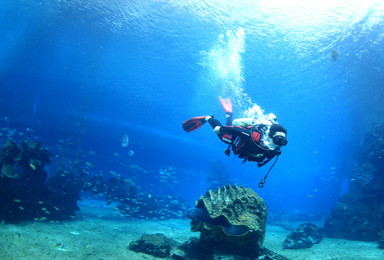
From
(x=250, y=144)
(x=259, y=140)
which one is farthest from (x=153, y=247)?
(x=259, y=140)

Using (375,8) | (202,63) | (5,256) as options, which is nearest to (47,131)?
(202,63)

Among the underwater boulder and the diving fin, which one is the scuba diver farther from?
the underwater boulder

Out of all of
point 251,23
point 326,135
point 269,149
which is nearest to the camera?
point 269,149

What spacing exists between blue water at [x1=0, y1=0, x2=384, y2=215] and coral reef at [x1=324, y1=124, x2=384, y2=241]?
5.62 metres

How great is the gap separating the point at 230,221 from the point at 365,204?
1433cm

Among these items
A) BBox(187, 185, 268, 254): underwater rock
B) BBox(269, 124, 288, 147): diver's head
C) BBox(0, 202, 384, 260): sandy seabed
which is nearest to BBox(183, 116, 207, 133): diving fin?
BBox(187, 185, 268, 254): underwater rock

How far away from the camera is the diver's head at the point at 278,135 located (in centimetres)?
406

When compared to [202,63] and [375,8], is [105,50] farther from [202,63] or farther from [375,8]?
[375,8]

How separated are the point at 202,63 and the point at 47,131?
87.1 feet

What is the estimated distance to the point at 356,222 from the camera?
10.8 meters

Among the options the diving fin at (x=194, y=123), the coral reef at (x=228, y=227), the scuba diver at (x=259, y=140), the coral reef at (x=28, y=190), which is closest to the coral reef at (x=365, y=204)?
the coral reef at (x=228, y=227)

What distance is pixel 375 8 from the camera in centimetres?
1052

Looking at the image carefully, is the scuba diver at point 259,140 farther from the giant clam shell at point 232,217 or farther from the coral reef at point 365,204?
the coral reef at point 365,204

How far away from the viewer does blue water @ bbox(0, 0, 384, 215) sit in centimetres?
1225
